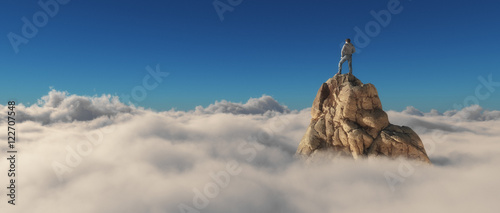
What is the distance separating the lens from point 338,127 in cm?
4641

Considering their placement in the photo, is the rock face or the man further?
the man

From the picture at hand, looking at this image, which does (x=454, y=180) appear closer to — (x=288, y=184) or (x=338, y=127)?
(x=338, y=127)

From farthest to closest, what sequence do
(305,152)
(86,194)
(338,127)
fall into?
1. (86,194)
2. (305,152)
3. (338,127)

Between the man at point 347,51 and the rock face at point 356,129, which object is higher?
the man at point 347,51

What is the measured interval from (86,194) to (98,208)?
1919 centimetres

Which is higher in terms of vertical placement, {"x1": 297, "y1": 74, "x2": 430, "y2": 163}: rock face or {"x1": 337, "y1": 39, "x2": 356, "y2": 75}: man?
{"x1": 337, "y1": 39, "x2": 356, "y2": 75}: man

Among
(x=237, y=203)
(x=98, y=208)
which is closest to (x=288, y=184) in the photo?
(x=237, y=203)

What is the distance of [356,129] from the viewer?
4406cm

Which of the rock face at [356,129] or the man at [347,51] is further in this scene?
the man at [347,51]

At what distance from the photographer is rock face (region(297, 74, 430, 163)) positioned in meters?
41.3

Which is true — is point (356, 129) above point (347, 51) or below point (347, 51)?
below

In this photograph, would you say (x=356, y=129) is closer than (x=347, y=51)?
No

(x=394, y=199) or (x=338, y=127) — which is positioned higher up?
(x=338, y=127)

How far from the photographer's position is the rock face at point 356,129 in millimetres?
41281
